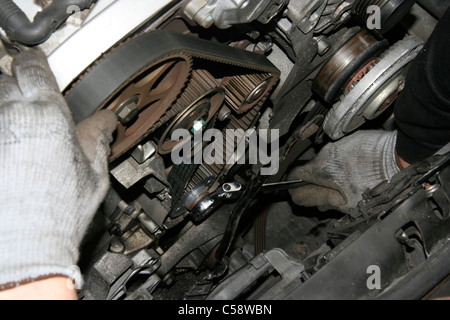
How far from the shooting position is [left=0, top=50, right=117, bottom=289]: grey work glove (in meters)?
1.09

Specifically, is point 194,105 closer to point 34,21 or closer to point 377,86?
point 34,21

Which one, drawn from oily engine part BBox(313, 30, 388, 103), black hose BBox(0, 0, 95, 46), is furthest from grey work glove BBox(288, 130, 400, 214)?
black hose BBox(0, 0, 95, 46)

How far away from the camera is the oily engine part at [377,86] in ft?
6.11

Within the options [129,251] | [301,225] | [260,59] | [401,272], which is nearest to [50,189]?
[129,251]

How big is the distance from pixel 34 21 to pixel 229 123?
0.96 meters

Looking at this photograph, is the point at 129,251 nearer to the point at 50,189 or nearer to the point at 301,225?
the point at 50,189

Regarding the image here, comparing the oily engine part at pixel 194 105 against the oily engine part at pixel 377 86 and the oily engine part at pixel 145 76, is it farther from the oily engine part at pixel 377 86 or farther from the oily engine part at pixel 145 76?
the oily engine part at pixel 377 86

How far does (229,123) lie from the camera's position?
201 centimetres

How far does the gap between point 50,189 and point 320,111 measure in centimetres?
143

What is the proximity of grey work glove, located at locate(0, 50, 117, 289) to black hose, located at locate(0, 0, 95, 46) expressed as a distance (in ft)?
0.17

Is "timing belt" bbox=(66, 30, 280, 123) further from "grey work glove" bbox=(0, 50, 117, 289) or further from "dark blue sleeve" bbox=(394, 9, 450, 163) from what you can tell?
"dark blue sleeve" bbox=(394, 9, 450, 163)

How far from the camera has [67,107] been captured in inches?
49.3

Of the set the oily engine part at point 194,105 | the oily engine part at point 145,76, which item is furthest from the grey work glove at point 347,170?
the oily engine part at point 194,105

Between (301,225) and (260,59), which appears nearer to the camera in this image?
(260,59)
